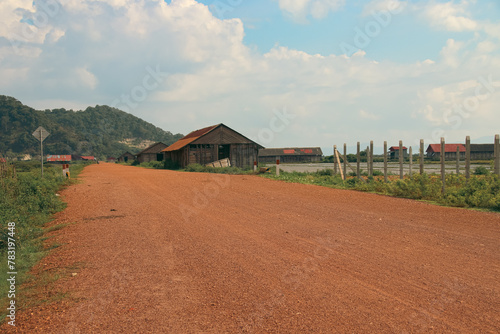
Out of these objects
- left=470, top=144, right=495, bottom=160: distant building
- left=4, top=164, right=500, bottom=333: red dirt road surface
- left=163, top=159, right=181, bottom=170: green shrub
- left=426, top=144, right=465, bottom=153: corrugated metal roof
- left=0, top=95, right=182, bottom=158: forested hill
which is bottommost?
left=4, top=164, right=500, bottom=333: red dirt road surface

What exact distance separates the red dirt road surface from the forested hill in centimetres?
6374

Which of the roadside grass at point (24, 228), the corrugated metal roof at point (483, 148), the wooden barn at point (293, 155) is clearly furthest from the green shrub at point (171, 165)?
the corrugated metal roof at point (483, 148)

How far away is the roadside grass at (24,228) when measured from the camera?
16.2ft

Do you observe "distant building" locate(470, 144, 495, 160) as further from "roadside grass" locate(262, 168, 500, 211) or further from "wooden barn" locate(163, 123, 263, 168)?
"roadside grass" locate(262, 168, 500, 211)

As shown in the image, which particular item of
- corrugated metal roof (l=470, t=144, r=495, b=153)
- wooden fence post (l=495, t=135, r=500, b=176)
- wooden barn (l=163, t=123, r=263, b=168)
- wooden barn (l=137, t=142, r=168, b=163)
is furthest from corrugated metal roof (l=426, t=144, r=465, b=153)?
wooden fence post (l=495, t=135, r=500, b=176)

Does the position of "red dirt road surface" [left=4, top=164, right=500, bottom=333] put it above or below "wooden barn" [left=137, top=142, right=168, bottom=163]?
below

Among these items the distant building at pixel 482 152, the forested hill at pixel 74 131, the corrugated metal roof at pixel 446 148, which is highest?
the forested hill at pixel 74 131

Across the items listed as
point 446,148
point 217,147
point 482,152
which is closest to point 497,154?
point 217,147

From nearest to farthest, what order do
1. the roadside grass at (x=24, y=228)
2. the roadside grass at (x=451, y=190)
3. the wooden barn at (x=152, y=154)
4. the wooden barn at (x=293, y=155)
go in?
the roadside grass at (x=24, y=228)
the roadside grass at (x=451, y=190)
the wooden barn at (x=152, y=154)
the wooden barn at (x=293, y=155)

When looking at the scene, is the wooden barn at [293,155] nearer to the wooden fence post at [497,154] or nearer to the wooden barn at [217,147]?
the wooden barn at [217,147]

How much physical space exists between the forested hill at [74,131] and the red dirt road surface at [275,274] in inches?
2510

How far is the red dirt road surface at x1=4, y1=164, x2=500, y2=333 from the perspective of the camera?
372cm

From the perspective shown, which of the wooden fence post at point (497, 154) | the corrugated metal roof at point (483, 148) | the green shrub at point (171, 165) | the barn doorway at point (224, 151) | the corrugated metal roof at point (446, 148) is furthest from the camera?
the corrugated metal roof at point (446, 148)

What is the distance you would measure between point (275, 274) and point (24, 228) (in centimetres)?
623
